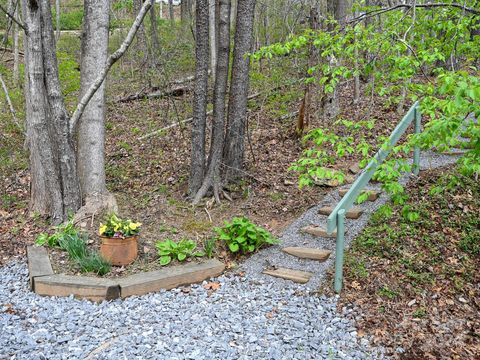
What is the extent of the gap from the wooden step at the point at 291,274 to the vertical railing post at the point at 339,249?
41 centimetres

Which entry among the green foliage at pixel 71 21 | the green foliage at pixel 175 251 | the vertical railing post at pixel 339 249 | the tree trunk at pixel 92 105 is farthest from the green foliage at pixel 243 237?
the green foliage at pixel 71 21

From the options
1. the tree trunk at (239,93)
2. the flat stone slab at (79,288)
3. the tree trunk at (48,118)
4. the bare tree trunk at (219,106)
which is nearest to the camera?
the flat stone slab at (79,288)

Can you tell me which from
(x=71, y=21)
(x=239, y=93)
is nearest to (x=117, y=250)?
(x=239, y=93)

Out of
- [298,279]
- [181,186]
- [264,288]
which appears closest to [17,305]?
[264,288]

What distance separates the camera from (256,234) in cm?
541

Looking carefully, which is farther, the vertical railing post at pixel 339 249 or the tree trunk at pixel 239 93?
the tree trunk at pixel 239 93

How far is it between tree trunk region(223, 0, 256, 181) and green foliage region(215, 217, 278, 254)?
1740 mm

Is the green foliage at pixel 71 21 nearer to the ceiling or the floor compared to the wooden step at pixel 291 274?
nearer to the ceiling

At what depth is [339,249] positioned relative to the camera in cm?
436

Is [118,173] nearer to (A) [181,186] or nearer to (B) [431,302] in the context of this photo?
(A) [181,186]

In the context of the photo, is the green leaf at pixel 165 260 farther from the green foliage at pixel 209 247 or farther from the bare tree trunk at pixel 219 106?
the bare tree trunk at pixel 219 106

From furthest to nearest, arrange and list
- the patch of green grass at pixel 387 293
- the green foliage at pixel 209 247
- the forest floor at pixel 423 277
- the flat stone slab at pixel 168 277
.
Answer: the green foliage at pixel 209 247 < the flat stone slab at pixel 168 277 < the patch of green grass at pixel 387 293 < the forest floor at pixel 423 277

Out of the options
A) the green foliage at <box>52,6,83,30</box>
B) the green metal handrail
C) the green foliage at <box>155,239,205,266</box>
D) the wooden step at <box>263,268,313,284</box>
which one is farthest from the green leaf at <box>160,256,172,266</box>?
the green foliage at <box>52,6,83,30</box>

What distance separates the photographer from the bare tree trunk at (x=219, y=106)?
6.85 m
